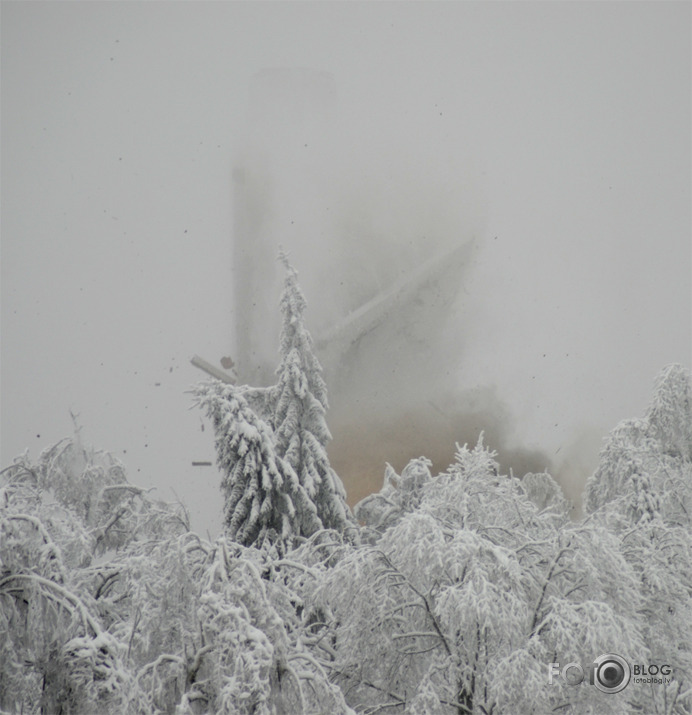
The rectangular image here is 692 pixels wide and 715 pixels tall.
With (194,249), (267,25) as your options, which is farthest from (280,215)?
(267,25)

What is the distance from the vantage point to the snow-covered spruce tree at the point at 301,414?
615 inches

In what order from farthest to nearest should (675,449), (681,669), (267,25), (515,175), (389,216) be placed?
1. (267,25)
2. (515,175)
3. (389,216)
4. (675,449)
5. (681,669)

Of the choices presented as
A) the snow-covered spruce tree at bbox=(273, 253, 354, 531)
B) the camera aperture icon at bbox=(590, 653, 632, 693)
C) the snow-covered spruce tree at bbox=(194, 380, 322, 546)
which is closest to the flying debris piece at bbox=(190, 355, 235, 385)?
the snow-covered spruce tree at bbox=(273, 253, 354, 531)

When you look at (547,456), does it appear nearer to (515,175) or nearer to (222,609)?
(515,175)

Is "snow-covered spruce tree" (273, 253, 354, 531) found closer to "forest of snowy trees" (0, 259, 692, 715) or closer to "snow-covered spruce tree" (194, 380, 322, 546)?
"snow-covered spruce tree" (194, 380, 322, 546)

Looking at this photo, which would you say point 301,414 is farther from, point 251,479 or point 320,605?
point 320,605

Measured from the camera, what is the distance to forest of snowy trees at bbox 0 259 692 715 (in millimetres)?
6543

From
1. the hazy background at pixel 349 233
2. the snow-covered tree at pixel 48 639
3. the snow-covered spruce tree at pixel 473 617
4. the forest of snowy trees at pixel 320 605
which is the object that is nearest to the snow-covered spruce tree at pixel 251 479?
the forest of snowy trees at pixel 320 605

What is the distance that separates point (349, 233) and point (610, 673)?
28.6m

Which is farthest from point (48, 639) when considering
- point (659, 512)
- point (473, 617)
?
point (659, 512)

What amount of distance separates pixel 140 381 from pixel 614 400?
20.7 metres

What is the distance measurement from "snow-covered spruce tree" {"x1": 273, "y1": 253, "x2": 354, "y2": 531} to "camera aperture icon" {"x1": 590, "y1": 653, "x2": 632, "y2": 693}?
25.3 ft

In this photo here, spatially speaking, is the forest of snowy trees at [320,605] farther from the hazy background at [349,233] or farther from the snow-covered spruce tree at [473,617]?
the hazy background at [349,233]

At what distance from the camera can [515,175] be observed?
1528 inches
